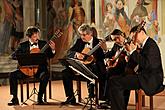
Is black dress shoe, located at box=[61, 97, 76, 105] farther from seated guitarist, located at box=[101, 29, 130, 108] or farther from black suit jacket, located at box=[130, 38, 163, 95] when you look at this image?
black suit jacket, located at box=[130, 38, 163, 95]

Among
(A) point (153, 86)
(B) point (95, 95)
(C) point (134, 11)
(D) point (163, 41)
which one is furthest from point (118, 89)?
(C) point (134, 11)

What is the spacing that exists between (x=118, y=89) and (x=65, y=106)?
1.82 m

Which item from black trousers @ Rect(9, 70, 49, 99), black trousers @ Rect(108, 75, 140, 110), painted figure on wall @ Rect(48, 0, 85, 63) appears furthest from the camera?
painted figure on wall @ Rect(48, 0, 85, 63)

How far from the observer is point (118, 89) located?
17.7ft

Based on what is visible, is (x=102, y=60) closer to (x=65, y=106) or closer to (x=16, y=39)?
(x=65, y=106)

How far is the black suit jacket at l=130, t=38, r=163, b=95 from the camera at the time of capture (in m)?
5.25

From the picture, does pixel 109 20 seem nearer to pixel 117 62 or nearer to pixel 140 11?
pixel 140 11

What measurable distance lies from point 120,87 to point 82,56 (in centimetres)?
152

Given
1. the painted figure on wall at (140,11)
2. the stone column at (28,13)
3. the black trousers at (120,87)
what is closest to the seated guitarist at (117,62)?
the black trousers at (120,87)

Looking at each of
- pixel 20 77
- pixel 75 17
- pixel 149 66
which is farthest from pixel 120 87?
pixel 75 17

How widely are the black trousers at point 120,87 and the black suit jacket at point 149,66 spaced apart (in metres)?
0.11

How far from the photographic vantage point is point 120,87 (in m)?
5.40

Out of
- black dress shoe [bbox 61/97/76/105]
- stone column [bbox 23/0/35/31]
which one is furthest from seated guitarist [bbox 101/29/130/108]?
stone column [bbox 23/0/35/31]

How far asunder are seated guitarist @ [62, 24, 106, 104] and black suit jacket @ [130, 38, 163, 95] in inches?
55.9
